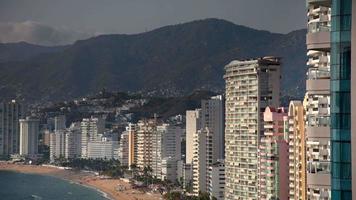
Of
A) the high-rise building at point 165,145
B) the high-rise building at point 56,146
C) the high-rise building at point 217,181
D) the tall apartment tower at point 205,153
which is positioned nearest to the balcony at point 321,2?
the high-rise building at point 217,181

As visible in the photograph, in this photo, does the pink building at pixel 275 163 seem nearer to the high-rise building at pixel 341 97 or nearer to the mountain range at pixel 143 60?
the high-rise building at pixel 341 97

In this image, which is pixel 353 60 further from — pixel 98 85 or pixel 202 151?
pixel 98 85

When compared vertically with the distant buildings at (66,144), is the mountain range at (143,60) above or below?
above

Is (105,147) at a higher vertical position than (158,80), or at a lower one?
lower

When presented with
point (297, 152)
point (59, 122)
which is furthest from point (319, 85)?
point (59, 122)

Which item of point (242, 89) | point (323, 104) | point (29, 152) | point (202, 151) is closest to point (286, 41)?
point (29, 152)

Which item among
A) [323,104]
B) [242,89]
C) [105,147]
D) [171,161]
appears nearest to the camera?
[323,104]

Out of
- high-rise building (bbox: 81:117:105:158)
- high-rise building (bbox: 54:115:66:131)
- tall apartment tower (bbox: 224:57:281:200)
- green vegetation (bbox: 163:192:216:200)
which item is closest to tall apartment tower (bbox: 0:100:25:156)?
high-rise building (bbox: 54:115:66:131)

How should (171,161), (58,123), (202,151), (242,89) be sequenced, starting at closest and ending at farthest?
1. (242,89)
2. (202,151)
3. (171,161)
4. (58,123)
